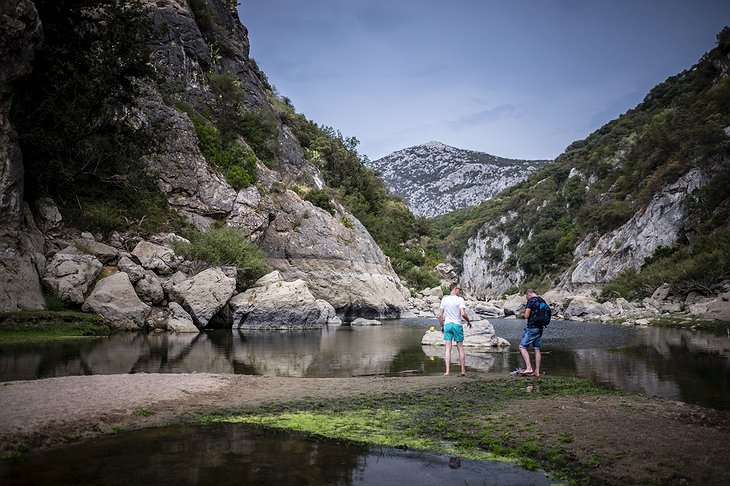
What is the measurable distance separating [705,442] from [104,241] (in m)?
34.6

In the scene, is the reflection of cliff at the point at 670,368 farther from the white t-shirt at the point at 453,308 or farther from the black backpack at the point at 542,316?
the white t-shirt at the point at 453,308

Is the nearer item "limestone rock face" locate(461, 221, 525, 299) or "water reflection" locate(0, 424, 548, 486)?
"water reflection" locate(0, 424, 548, 486)

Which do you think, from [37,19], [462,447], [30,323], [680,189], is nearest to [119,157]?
[37,19]

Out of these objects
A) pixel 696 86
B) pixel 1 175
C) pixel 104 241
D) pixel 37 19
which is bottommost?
pixel 104 241

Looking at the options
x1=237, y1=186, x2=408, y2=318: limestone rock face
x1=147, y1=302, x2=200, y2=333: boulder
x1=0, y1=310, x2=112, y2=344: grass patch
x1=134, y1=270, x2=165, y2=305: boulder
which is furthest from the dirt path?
x1=237, y1=186, x2=408, y2=318: limestone rock face

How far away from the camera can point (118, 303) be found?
2738 cm

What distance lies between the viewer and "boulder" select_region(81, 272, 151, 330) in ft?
87.4

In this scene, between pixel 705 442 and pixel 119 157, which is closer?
pixel 705 442

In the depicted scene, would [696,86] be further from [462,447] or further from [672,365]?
[462,447]

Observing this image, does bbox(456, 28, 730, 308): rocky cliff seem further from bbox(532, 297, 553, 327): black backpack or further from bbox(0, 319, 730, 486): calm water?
bbox(532, 297, 553, 327): black backpack

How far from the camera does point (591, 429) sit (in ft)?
25.8

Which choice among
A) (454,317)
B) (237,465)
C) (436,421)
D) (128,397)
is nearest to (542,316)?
(454,317)

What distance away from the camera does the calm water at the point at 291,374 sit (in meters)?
6.03

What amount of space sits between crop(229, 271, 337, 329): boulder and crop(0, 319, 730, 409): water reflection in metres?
7.77
